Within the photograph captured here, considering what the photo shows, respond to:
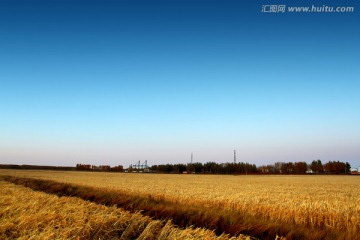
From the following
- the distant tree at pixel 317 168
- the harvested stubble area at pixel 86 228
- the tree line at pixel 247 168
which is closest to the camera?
the harvested stubble area at pixel 86 228

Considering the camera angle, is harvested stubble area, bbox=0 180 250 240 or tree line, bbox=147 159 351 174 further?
tree line, bbox=147 159 351 174

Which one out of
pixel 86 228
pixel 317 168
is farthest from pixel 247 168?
pixel 86 228

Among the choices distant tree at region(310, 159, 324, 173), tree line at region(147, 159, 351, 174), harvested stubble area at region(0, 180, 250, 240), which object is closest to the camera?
harvested stubble area at region(0, 180, 250, 240)

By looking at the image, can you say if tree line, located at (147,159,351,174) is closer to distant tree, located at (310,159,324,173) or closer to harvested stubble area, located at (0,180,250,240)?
distant tree, located at (310,159,324,173)

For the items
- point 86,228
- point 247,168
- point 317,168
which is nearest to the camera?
point 86,228

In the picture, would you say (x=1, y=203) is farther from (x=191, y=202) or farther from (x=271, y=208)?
(x=271, y=208)

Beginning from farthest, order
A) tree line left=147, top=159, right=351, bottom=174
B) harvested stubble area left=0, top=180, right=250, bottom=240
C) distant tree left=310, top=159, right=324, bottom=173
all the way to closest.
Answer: distant tree left=310, top=159, right=324, bottom=173 → tree line left=147, top=159, right=351, bottom=174 → harvested stubble area left=0, top=180, right=250, bottom=240

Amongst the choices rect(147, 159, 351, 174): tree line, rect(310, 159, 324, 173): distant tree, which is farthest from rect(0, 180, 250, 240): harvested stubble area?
rect(310, 159, 324, 173): distant tree

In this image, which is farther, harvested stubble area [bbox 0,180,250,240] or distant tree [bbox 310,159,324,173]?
distant tree [bbox 310,159,324,173]

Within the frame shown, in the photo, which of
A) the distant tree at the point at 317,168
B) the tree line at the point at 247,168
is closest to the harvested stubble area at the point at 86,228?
the tree line at the point at 247,168

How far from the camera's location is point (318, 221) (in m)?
9.65

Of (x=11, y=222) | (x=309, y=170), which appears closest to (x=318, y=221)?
(x=11, y=222)

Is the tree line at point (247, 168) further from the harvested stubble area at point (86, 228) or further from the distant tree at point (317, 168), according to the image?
the harvested stubble area at point (86, 228)

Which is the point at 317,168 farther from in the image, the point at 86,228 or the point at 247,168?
the point at 86,228
